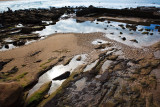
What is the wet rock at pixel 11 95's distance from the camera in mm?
6750

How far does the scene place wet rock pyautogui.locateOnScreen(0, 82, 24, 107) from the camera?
266 inches

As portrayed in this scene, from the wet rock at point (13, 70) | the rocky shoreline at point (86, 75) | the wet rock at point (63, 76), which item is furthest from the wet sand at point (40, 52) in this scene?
the wet rock at point (63, 76)

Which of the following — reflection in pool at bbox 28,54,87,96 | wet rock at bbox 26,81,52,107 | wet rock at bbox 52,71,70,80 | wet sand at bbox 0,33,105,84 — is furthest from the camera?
wet sand at bbox 0,33,105,84

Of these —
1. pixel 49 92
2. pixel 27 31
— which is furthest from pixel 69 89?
pixel 27 31

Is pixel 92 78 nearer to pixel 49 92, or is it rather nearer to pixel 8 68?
pixel 49 92

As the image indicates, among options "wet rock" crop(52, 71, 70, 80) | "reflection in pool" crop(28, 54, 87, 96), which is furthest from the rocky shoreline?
"reflection in pool" crop(28, 54, 87, 96)

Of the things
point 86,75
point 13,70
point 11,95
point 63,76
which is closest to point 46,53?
point 13,70

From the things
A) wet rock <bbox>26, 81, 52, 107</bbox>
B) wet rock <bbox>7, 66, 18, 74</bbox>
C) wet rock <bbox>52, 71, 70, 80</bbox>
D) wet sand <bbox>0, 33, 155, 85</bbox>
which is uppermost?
wet sand <bbox>0, 33, 155, 85</bbox>

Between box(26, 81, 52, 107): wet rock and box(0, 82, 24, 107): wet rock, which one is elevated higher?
box(0, 82, 24, 107): wet rock

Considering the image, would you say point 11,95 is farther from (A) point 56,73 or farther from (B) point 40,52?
(B) point 40,52

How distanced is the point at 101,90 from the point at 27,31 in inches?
882

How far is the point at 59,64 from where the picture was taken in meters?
12.9

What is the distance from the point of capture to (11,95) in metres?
7.09

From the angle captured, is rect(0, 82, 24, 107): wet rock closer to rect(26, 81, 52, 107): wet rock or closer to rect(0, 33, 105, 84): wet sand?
rect(26, 81, 52, 107): wet rock
